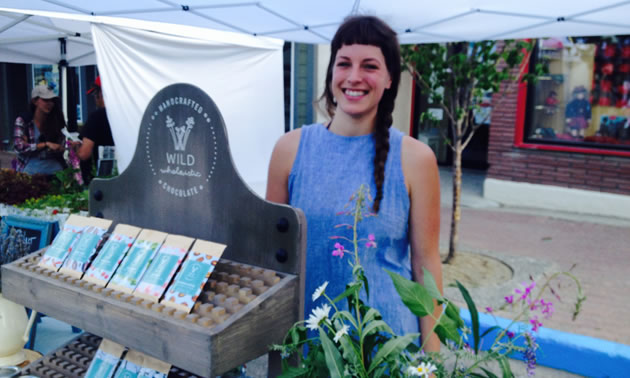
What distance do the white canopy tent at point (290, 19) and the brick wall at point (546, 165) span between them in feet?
12.9

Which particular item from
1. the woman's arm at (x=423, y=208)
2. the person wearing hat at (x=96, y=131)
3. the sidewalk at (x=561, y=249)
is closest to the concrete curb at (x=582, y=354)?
the sidewalk at (x=561, y=249)

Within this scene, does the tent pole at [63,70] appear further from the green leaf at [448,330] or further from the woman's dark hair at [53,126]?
the green leaf at [448,330]

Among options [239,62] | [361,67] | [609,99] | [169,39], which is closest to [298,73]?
[239,62]

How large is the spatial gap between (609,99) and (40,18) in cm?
779

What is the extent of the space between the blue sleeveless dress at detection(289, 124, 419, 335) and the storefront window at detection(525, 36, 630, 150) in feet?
25.8

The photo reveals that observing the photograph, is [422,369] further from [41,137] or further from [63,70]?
[63,70]

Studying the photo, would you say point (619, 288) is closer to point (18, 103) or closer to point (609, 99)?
point (609, 99)

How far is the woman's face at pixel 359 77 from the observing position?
1.40 meters

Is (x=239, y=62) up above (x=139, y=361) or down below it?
above

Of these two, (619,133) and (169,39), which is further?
(619,133)

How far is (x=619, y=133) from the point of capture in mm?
8141

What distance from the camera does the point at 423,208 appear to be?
1.46 m

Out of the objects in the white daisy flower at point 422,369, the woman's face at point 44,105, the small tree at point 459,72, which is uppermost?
the small tree at point 459,72

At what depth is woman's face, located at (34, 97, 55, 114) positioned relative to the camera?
5133mm
